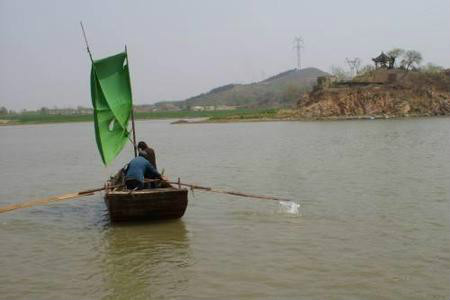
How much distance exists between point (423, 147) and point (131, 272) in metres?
22.3

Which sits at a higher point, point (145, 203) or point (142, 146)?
point (142, 146)

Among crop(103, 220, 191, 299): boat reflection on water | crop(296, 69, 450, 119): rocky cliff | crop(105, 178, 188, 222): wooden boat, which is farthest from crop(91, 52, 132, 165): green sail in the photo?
crop(296, 69, 450, 119): rocky cliff

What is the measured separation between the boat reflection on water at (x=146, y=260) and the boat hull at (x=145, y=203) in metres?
0.21

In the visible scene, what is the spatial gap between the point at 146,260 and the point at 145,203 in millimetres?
2313

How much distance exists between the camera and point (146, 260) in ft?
28.8

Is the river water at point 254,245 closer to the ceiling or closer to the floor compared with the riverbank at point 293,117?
closer to the floor

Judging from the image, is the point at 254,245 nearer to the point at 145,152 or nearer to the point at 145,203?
the point at 145,203

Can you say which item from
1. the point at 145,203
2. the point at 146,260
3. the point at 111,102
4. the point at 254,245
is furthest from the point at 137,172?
the point at 111,102

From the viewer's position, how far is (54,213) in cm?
1335

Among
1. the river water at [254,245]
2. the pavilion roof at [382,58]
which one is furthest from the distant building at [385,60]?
the river water at [254,245]

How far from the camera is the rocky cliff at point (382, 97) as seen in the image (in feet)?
267

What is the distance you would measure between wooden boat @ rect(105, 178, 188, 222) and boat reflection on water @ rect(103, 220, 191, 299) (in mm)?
199

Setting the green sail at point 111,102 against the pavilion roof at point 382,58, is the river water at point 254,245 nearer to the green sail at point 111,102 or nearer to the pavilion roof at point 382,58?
the green sail at point 111,102

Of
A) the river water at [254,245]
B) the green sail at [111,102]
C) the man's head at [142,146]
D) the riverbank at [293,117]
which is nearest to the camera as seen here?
the river water at [254,245]
